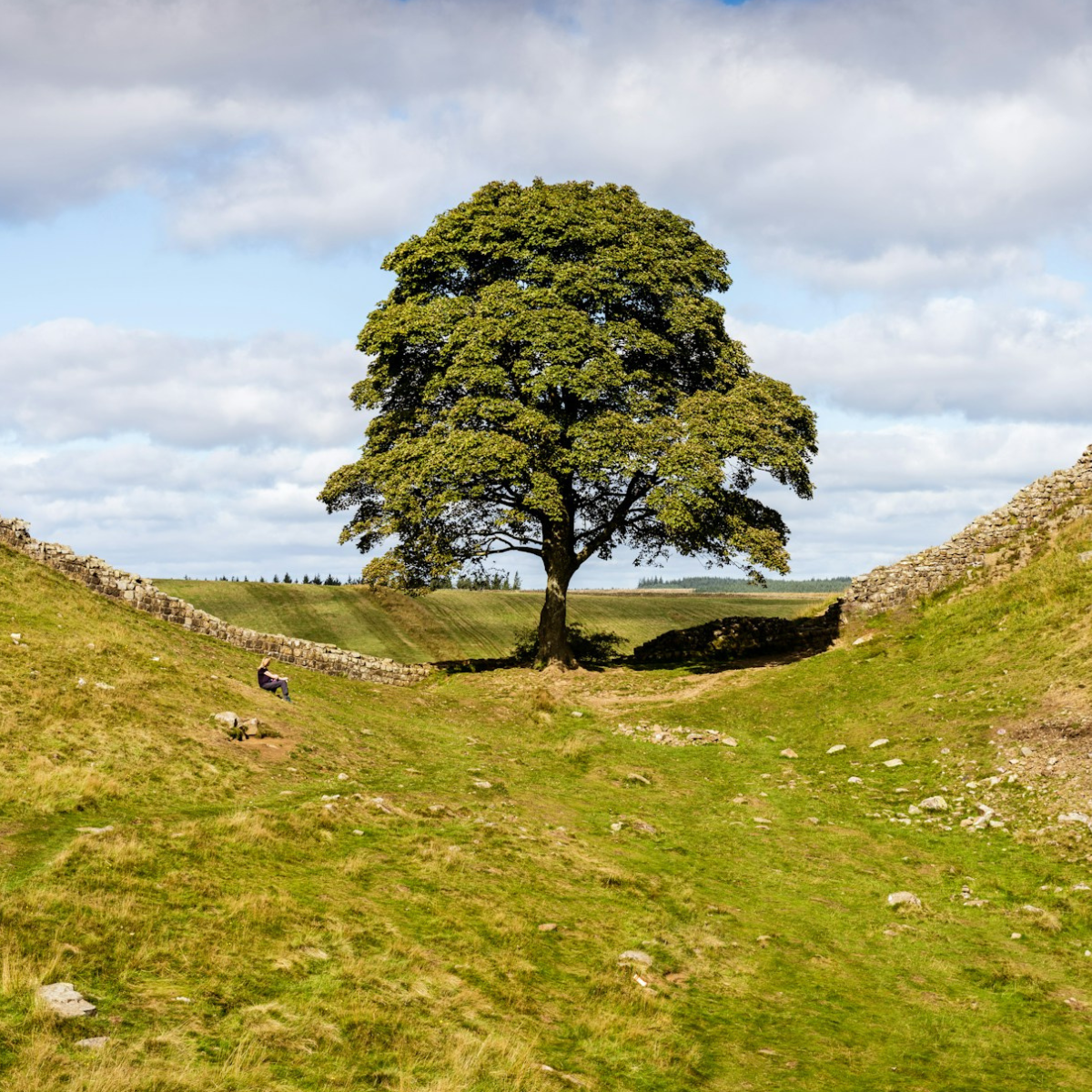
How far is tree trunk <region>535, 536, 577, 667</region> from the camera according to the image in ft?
133

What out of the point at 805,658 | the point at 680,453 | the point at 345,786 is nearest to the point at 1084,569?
the point at 805,658

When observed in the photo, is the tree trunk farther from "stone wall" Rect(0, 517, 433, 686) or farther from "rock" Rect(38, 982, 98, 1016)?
"rock" Rect(38, 982, 98, 1016)

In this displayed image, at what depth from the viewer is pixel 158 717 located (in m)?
21.2

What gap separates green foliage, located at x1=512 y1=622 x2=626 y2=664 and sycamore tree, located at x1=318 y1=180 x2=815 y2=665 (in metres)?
2.78

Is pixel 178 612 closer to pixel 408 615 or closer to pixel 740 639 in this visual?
pixel 740 639

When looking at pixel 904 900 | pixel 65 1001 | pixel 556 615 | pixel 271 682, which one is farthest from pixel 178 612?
pixel 65 1001

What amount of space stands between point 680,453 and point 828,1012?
2483 centimetres

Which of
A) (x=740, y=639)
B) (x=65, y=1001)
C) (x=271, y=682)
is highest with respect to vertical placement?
(x=740, y=639)

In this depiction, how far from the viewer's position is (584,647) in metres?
44.2

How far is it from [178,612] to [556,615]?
14.5m

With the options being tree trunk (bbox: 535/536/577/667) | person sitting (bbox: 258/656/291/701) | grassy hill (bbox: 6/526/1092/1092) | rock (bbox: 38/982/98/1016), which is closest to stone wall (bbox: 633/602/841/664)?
tree trunk (bbox: 535/536/577/667)

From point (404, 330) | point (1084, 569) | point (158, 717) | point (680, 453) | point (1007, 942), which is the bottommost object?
point (1007, 942)

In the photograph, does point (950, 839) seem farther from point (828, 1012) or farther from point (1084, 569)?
point (1084, 569)

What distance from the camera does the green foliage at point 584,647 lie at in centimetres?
4344
